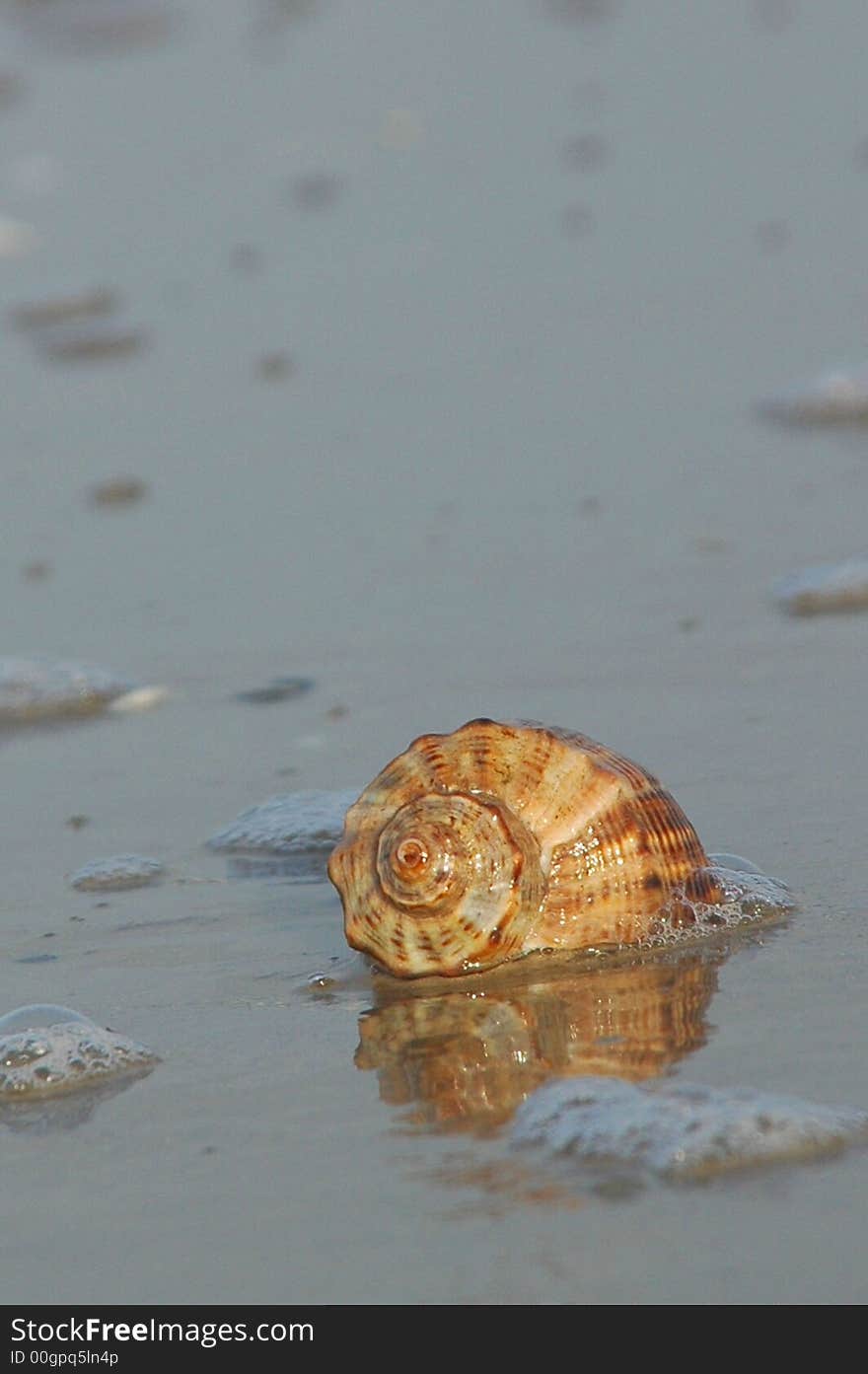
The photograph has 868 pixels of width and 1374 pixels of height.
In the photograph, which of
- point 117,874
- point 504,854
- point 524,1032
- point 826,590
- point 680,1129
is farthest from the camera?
point 826,590

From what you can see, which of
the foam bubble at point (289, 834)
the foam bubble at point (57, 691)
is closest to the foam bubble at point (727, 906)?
the foam bubble at point (289, 834)

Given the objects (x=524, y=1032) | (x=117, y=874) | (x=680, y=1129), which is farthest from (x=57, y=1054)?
(x=680, y=1129)

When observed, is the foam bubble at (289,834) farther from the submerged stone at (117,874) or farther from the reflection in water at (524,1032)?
the reflection in water at (524,1032)

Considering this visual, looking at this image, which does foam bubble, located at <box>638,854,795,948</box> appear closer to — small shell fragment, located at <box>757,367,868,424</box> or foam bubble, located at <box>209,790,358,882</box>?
foam bubble, located at <box>209,790,358,882</box>

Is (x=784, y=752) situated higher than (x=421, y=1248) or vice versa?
(x=784, y=752)

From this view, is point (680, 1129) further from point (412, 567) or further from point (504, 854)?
point (412, 567)

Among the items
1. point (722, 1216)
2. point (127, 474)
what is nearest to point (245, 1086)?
point (722, 1216)
